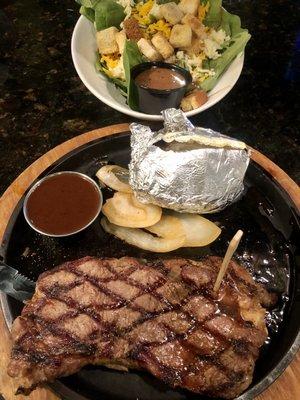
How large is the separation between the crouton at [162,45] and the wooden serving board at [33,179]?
741 mm

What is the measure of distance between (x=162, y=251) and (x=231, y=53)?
1790 millimetres

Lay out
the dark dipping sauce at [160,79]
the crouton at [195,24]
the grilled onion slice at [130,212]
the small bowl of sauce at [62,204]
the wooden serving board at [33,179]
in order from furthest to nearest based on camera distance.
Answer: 1. the crouton at [195,24]
2. the dark dipping sauce at [160,79]
3. the grilled onion slice at [130,212]
4. the small bowl of sauce at [62,204]
5. the wooden serving board at [33,179]

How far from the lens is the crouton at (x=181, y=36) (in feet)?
10.1

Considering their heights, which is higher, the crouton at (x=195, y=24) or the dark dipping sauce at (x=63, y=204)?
the crouton at (x=195, y=24)

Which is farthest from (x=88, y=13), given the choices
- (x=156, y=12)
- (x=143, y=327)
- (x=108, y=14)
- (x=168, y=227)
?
(x=143, y=327)

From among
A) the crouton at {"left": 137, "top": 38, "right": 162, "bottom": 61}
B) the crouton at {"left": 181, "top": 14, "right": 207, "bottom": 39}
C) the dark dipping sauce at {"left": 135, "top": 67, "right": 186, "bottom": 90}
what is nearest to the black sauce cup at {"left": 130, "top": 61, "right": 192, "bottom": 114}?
the dark dipping sauce at {"left": 135, "top": 67, "right": 186, "bottom": 90}

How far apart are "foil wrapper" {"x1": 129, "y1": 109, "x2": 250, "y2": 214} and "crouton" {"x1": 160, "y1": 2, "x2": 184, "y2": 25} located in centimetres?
130

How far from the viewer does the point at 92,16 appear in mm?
3350

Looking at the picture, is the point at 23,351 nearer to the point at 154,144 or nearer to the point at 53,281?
the point at 53,281

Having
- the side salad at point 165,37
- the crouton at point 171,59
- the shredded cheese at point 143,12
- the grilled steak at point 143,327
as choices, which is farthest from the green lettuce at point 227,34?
the grilled steak at point 143,327

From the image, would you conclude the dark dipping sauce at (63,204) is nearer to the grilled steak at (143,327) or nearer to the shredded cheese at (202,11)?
the grilled steak at (143,327)

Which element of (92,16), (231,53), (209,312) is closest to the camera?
(209,312)

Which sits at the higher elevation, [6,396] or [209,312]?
[209,312]

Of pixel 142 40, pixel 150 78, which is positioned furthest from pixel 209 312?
pixel 142 40
